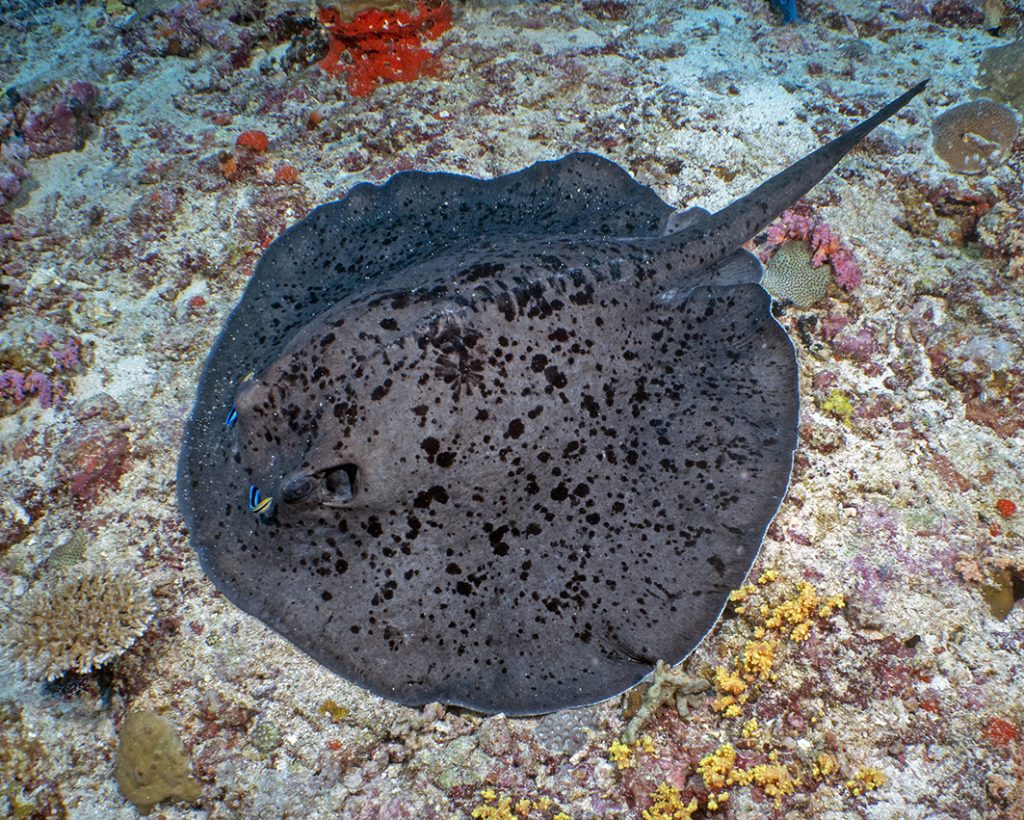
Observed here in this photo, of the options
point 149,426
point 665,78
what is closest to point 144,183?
point 149,426

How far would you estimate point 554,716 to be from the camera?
10.9ft

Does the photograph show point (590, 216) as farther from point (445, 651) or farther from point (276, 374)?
point (445, 651)

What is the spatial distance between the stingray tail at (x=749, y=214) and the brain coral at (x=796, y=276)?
2.16ft

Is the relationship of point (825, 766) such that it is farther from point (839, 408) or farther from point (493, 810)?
point (839, 408)

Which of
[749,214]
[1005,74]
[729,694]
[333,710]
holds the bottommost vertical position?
[333,710]

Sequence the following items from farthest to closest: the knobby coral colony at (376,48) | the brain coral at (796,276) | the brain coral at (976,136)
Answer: the knobby coral colony at (376,48)
the brain coral at (976,136)
the brain coral at (796,276)

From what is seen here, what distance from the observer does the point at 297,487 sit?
3.04m

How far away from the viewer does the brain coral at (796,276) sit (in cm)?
467

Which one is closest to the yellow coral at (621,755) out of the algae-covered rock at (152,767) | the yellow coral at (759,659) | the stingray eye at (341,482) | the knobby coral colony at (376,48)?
the yellow coral at (759,659)

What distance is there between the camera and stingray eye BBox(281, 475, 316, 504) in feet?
9.98

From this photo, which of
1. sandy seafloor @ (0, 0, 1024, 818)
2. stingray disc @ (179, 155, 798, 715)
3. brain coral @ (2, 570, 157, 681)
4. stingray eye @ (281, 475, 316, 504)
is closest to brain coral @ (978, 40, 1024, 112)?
sandy seafloor @ (0, 0, 1024, 818)

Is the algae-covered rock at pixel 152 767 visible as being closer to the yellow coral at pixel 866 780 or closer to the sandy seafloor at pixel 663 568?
the sandy seafloor at pixel 663 568

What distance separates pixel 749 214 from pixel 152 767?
5.10m

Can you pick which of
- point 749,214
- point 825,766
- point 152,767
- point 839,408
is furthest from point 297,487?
point 839,408
